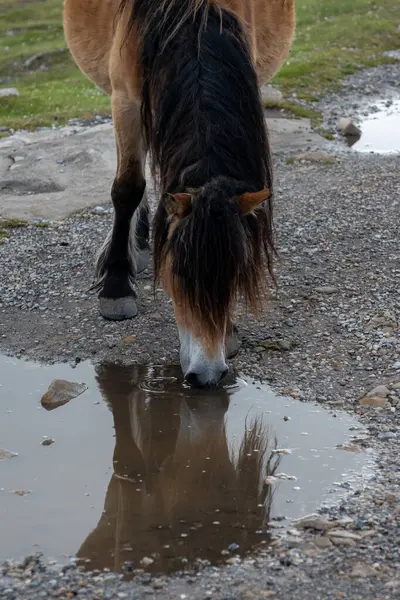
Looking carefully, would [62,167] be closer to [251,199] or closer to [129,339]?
[129,339]

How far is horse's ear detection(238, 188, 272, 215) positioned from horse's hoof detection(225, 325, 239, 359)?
4.73 ft

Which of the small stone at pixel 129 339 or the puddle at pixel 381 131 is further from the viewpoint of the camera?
the puddle at pixel 381 131

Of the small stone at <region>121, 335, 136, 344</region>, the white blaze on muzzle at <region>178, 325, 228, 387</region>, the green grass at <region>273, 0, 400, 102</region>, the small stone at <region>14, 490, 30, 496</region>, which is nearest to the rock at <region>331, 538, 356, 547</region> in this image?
the white blaze on muzzle at <region>178, 325, 228, 387</region>

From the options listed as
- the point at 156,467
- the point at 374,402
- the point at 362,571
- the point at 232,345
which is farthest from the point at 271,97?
the point at 362,571

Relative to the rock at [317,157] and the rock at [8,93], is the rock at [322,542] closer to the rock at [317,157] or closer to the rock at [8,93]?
the rock at [317,157]

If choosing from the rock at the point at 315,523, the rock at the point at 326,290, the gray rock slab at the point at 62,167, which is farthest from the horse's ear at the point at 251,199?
the gray rock slab at the point at 62,167

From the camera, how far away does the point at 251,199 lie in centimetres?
476

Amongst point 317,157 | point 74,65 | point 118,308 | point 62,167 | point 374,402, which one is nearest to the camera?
point 374,402

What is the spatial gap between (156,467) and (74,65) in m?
22.5

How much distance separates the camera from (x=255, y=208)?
490 centimetres

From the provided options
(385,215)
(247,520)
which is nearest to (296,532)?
(247,520)

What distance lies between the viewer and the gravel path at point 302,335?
3.74 m

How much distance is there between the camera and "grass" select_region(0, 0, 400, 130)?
1739 cm

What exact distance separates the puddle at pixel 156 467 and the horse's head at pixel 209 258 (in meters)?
0.47
